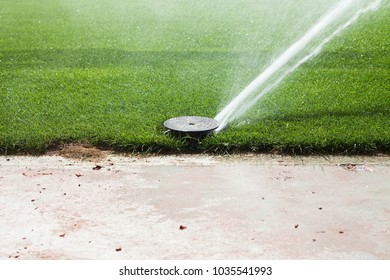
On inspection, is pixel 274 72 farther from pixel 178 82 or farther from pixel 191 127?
pixel 191 127

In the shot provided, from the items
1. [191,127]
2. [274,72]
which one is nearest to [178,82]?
[274,72]

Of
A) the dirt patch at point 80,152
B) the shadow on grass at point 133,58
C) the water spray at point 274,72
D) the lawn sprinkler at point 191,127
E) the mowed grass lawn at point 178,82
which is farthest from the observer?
the shadow on grass at point 133,58

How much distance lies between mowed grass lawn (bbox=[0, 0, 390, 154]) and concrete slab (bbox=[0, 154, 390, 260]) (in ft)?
1.08

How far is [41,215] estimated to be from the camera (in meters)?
4.41

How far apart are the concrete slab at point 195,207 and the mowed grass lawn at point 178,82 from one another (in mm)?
330

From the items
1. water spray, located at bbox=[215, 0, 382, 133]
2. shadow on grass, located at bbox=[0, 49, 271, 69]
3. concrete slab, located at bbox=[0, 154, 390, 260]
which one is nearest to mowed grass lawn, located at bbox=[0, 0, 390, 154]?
shadow on grass, located at bbox=[0, 49, 271, 69]

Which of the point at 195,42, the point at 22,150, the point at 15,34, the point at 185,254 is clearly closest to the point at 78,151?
the point at 22,150

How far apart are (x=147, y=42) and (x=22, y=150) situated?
4.87 m

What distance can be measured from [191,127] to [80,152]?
1.02 metres

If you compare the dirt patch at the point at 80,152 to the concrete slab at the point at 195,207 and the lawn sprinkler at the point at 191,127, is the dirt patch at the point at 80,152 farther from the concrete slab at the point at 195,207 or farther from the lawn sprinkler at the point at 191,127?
the lawn sprinkler at the point at 191,127

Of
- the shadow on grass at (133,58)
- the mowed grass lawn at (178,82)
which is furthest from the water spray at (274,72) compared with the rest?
the shadow on grass at (133,58)

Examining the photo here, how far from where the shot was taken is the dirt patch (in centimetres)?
553

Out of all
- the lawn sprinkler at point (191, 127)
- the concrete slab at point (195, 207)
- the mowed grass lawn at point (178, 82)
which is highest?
the mowed grass lawn at point (178, 82)

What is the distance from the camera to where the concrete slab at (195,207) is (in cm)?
395
